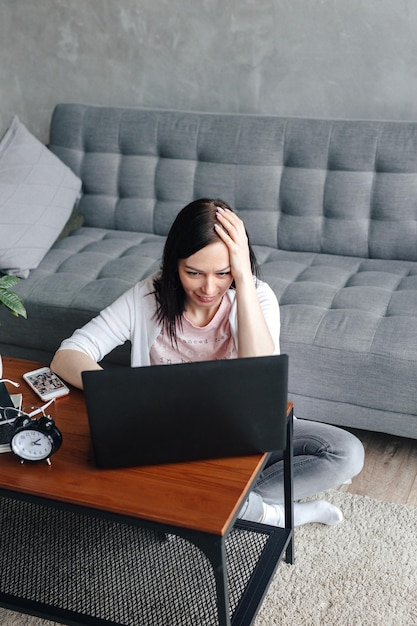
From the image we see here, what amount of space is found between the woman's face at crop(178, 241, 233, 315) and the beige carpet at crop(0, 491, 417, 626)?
716 mm

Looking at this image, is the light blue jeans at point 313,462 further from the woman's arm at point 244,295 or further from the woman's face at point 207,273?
the woman's face at point 207,273

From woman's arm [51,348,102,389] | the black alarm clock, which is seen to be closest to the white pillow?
woman's arm [51,348,102,389]

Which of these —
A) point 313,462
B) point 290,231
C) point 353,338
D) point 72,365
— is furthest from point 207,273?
point 290,231

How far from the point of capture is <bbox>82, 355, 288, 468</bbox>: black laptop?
1356 millimetres

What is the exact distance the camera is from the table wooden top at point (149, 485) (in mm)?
1364

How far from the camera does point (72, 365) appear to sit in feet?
5.80

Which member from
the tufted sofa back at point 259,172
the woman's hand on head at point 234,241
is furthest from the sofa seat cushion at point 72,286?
the woman's hand on head at point 234,241

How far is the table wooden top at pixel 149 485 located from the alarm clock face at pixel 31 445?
23mm

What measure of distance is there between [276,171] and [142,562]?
1577 mm

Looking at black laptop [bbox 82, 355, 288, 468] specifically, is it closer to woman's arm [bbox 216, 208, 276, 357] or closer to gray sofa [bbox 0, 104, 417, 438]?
woman's arm [bbox 216, 208, 276, 357]

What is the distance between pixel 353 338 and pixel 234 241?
2.28 ft

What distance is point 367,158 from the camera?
273 cm

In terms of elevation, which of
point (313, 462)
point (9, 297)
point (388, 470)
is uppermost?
point (9, 297)

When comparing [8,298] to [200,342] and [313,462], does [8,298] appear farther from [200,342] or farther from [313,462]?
[313,462]
